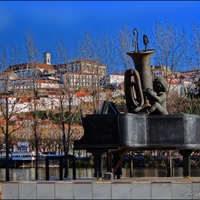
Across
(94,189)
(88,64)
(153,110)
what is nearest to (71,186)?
(94,189)

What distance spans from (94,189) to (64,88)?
78.2 ft

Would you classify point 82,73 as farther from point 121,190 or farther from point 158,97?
point 121,190

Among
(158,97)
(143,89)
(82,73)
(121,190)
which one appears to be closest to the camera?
(121,190)

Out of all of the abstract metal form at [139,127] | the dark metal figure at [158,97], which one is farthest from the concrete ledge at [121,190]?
the dark metal figure at [158,97]

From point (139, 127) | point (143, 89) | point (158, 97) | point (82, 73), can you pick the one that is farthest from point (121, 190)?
point (82, 73)

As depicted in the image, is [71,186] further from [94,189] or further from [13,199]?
[13,199]

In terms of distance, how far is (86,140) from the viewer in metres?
14.6

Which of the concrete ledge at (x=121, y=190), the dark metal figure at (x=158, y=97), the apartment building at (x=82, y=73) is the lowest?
the concrete ledge at (x=121, y=190)

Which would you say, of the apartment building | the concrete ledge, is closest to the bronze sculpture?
the concrete ledge

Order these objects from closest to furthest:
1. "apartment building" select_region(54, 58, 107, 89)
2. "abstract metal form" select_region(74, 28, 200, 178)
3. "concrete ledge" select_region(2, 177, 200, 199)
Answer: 1. "concrete ledge" select_region(2, 177, 200, 199)
2. "abstract metal form" select_region(74, 28, 200, 178)
3. "apartment building" select_region(54, 58, 107, 89)

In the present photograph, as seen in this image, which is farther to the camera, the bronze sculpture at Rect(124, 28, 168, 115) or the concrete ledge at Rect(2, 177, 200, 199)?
the bronze sculpture at Rect(124, 28, 168, 115)

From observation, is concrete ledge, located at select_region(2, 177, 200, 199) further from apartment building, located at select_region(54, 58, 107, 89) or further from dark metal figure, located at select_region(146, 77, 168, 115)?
apartment building, located at select_region(54, 58, 107, 89)

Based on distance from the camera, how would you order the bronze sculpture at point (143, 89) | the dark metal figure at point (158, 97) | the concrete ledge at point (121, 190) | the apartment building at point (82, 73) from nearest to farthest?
the concrete ledge at point (121, 190) < the dark metal figure at point (158, 97) < the bronze sculpture at point (143, 89) < the apartment building at point (82, 73)

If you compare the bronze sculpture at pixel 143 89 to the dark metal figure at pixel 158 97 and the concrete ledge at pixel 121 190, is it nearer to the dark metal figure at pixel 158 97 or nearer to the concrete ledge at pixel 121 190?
the dark metal figure at pixel 158 97
